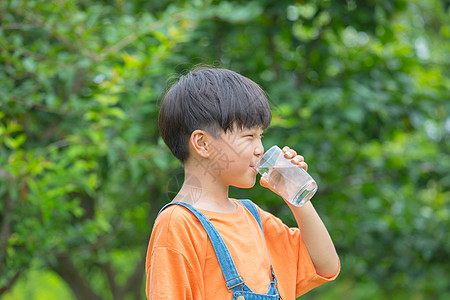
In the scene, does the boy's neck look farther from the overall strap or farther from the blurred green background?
the blurred green background

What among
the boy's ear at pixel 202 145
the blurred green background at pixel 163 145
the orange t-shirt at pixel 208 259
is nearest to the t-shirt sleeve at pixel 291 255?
the orange t-shirt at pixel 208 259

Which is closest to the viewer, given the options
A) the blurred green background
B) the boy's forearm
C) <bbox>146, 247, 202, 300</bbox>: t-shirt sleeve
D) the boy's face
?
<bbox>146, 247, 202, 300</bbox>: t-shirt sleeve

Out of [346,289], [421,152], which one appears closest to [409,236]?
[421,152]

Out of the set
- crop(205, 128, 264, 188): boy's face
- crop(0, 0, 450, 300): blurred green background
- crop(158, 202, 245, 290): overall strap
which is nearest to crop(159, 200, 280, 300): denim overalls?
crop(158, 202, 245, 290): overall strap

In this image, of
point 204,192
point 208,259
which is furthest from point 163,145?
point 208,259

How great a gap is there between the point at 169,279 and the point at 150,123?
2.17 metres

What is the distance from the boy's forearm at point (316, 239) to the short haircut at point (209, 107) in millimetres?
255

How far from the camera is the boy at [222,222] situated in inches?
49.9

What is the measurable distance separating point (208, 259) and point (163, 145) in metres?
1.19

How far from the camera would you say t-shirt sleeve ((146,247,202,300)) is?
1229 mm

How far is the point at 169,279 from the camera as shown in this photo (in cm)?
123

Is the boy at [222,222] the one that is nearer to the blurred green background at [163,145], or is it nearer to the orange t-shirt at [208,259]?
the orange t-shirt at [208,259]

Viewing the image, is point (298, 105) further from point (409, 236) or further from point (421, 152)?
point (409, 236)

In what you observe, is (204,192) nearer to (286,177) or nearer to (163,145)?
(286,177)
